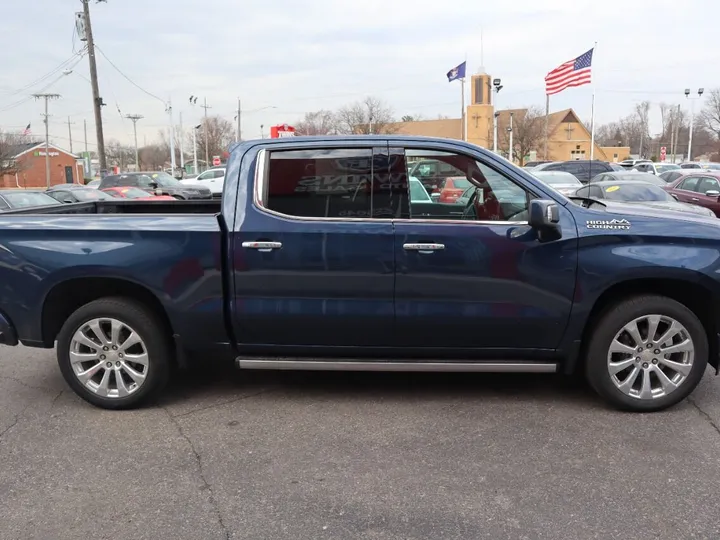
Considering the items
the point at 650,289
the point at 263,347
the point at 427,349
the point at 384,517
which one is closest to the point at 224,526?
the point at 384,517

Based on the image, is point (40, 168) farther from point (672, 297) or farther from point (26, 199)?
point (672, 297)

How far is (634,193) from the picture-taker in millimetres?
12516

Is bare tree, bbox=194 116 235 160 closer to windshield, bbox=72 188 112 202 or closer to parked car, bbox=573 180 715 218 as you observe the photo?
windshield, bbox=72 188 112 202

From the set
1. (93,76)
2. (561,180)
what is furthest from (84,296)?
(93,76)

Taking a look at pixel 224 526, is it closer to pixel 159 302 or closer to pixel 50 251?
pixel 159 302

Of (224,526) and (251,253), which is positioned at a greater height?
(251,253)

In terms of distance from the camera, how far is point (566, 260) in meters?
4.06

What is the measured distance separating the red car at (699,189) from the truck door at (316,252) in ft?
40.2

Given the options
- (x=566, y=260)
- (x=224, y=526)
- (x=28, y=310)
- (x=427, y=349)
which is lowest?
(x=224, y=526)

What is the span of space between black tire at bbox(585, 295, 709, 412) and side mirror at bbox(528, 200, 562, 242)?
73cm

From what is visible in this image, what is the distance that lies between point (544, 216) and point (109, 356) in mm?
3146

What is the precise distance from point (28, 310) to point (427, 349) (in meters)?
2.85

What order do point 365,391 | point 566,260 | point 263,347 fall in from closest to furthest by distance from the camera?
point 566,260
point 263,347
point 365,391

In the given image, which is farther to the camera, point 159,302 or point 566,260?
point 159,302
